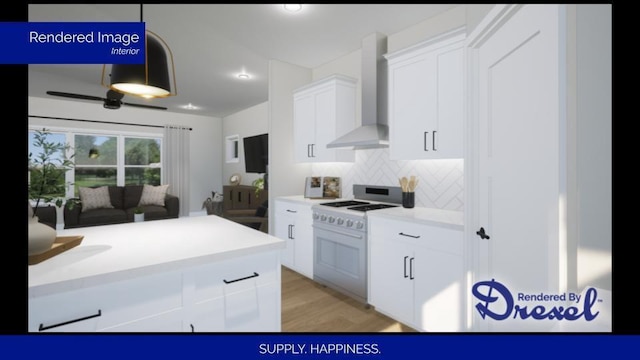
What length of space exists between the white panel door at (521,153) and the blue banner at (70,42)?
159 cm

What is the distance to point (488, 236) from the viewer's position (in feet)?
4.56

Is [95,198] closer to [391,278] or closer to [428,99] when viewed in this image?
[391,278]

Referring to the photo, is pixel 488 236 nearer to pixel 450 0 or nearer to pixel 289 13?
pixel 450 0

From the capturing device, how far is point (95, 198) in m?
4.79

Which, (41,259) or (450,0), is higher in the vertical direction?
(450,0)

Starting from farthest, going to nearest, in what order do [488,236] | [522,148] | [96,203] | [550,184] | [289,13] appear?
[96,203] < [289,13] < [488,236] < [522,148] < [550,184]

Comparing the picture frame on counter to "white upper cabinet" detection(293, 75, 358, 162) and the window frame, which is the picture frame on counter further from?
the window frame

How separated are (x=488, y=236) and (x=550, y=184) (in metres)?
0.52

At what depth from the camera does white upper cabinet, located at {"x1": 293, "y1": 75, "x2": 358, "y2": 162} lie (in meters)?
2.96

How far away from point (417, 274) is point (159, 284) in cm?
160

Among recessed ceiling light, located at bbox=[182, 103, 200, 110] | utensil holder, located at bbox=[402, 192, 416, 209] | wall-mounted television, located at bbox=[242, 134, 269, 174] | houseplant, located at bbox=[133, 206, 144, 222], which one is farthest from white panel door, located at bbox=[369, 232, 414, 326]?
recessed ceiling light, located at bbox=[182, 103, 200, 110]

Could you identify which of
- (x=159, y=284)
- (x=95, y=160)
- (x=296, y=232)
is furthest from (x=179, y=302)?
(x=95, y=160)

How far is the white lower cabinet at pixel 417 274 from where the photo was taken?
1.68 meters
